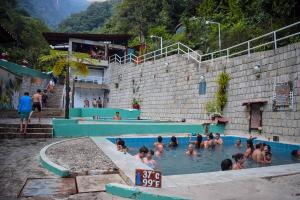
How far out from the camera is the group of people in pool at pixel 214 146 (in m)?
7.76

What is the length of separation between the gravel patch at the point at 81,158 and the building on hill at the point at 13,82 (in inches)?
394

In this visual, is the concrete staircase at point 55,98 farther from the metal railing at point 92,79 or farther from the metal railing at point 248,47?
the metal railing at point 248,47

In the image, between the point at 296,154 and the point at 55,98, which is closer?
the point at 296,154

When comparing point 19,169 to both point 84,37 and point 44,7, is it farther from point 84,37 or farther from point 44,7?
point 84,37

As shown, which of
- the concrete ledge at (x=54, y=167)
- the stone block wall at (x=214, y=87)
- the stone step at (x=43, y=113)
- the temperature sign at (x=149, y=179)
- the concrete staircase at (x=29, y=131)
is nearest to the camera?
the temperature sign at (x=149, y=179)

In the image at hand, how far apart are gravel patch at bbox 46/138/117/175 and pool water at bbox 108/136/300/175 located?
221 centimetres

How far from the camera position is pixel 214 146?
12.6 meters

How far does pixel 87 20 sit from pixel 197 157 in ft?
196

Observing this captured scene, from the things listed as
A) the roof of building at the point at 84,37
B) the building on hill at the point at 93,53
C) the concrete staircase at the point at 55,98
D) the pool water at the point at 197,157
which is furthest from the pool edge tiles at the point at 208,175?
the roof of building at the point at 84,37

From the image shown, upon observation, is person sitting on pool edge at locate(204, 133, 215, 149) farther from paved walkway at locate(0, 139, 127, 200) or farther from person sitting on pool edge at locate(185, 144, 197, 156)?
paved walkway at locate(0, 139, 127, 200)

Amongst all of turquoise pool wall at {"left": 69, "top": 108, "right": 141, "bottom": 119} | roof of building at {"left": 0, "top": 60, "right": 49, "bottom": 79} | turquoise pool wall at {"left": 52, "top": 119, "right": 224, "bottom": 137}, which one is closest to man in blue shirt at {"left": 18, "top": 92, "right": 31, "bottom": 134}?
turquoise pool wall at {"left": 52, "top": 119, "right": 224, "bottom": 137}

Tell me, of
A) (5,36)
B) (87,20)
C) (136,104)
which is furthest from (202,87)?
(87,20)

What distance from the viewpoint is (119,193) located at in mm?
4656

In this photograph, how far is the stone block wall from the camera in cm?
Result: 1235
